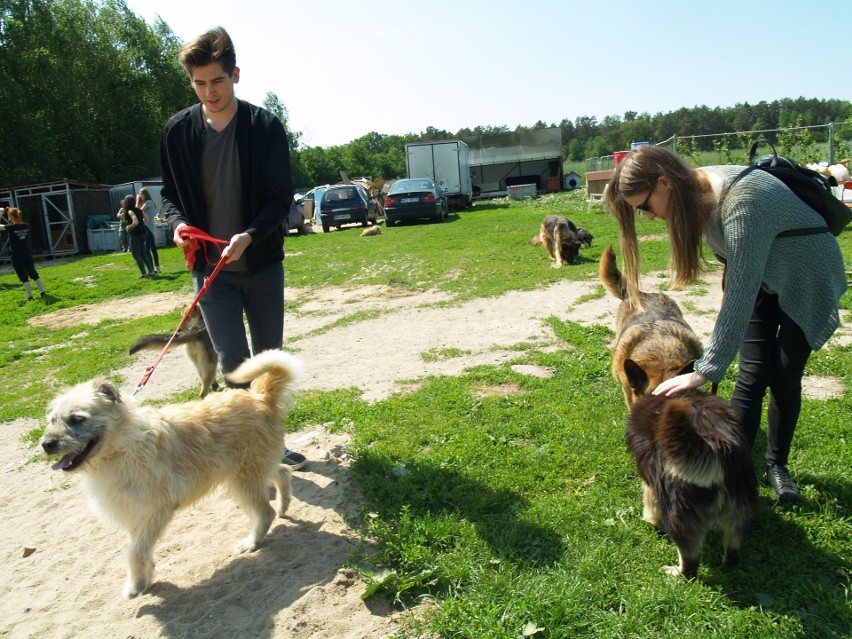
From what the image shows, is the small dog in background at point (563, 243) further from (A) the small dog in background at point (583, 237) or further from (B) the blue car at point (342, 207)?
(B) the blue car at point (342, 207)

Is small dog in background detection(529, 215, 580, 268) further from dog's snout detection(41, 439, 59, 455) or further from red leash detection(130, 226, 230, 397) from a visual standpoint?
dog's snout detection(41, 439, 59, 455)

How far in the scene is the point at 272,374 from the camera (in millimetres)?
3471

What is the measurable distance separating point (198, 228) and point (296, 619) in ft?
7.70

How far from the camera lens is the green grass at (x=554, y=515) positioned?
253 cm

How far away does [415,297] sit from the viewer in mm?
9734

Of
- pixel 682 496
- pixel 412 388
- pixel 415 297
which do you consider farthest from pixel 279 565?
pixel 415 297

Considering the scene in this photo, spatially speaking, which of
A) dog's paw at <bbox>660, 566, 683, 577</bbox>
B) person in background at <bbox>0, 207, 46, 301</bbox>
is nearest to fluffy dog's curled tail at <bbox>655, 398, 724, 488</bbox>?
dog's paw at <bbox>660, 566, 683, 577</bbox>

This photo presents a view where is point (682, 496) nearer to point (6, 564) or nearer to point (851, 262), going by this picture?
point (6, 564)

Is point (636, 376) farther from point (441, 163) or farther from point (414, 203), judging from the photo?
point (441, 163)

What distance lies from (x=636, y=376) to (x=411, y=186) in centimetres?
2064

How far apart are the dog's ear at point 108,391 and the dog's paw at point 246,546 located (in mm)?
Answer: 1057

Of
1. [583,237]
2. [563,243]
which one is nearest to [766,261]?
[563,243]

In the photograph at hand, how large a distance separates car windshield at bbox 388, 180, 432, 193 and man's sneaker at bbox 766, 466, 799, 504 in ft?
67.2

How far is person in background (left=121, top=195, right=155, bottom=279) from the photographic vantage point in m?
13.9
